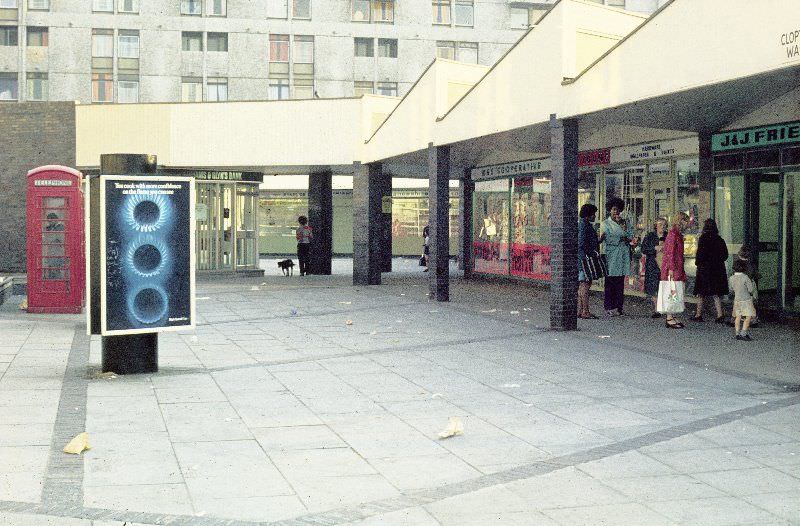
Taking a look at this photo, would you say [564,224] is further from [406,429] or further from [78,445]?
[78,445]

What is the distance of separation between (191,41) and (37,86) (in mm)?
7507

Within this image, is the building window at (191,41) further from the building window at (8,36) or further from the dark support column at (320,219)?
the dark support column at (320,219)

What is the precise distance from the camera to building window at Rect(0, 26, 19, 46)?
158 ft

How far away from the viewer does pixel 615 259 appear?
1631 cm

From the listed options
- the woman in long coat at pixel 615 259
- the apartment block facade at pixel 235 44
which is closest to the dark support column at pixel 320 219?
the woman in long coat at pixel 615 259

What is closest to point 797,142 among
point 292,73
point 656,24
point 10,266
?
point 656,24

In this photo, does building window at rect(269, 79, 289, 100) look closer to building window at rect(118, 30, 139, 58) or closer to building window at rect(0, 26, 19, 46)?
building window at rect(118, 30, 139, 58)

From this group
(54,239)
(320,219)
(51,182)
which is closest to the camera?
(51,182)

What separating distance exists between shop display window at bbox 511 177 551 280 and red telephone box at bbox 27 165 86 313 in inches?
417

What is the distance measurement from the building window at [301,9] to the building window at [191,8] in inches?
178

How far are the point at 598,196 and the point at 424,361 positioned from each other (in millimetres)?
10374

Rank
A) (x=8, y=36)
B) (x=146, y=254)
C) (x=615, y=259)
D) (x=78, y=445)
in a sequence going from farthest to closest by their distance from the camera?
(x=8, y=36) → (x=615, y=259) → (x=146, y=254) → (x=78, y=445)

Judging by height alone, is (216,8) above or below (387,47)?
above

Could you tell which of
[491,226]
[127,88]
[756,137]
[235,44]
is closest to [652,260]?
[756,137]
